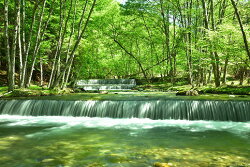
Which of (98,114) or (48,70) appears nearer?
(98,114)

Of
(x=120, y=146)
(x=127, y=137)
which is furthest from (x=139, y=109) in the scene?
(x=120, y=146)

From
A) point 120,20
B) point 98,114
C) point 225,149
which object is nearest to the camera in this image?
point 225,149

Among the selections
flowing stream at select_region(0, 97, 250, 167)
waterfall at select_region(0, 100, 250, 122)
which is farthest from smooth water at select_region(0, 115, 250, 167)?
waterfall at select_region(0, 100, 250, 122)

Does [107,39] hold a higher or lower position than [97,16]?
lower

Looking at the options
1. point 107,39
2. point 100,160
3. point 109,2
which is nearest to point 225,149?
point 100,160

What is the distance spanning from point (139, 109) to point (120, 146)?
5238 mm

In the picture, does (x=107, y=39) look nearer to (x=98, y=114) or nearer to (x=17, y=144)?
(x=98, y=114)

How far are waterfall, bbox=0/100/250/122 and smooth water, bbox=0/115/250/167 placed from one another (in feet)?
5.36

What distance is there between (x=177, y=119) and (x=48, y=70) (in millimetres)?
21439

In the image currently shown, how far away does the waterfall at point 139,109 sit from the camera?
965 centimetres

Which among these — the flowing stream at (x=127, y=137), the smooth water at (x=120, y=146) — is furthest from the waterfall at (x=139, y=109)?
the smooth water at (x=120, y=146)

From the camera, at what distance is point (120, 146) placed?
5406 mm

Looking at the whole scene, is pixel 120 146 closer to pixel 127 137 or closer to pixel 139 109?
pixel 127 137

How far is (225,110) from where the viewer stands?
9.70 metres
